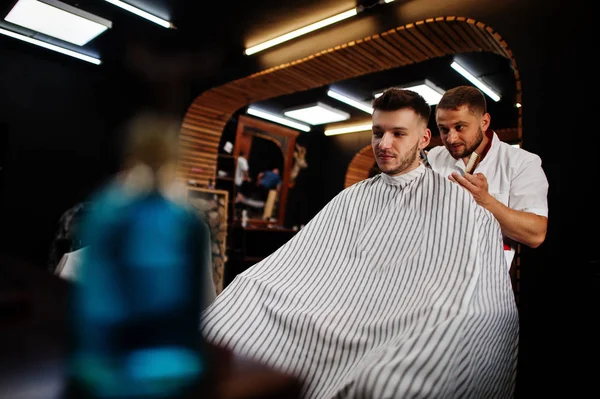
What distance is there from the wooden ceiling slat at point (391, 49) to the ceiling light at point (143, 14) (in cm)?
225

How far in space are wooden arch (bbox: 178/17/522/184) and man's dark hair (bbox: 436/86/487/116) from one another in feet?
2.12

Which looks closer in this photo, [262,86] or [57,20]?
[57,20]

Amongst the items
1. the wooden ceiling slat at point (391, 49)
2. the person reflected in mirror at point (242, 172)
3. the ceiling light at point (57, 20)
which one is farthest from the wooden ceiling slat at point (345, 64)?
the person reflected in mirror at point (242, 172)

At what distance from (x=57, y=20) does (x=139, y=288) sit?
4938mm

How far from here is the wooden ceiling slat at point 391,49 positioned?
358 centimetres

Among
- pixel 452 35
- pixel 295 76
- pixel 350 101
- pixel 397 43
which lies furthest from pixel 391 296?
pixel 350 101

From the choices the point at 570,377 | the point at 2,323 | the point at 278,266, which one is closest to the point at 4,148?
the point at 278,266

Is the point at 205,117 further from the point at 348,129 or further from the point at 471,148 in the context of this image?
the point at 471,148

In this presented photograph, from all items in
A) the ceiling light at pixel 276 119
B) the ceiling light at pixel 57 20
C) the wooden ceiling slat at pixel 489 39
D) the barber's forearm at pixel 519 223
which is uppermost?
the ceiling light at pixel 57 20

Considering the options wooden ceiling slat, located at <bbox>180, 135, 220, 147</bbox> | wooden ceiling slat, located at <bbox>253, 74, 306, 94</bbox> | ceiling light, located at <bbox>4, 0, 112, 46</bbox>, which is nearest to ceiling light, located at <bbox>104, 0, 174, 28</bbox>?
ceiling light, located at <bbox>4, 0, 112, 46</bbox>

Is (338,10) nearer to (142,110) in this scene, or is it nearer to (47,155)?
(142,110)

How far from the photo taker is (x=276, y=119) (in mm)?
7992

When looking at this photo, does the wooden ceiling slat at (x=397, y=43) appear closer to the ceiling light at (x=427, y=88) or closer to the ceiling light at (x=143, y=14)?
the ceiling light at (x=427, y=88)

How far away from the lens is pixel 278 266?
173cm
